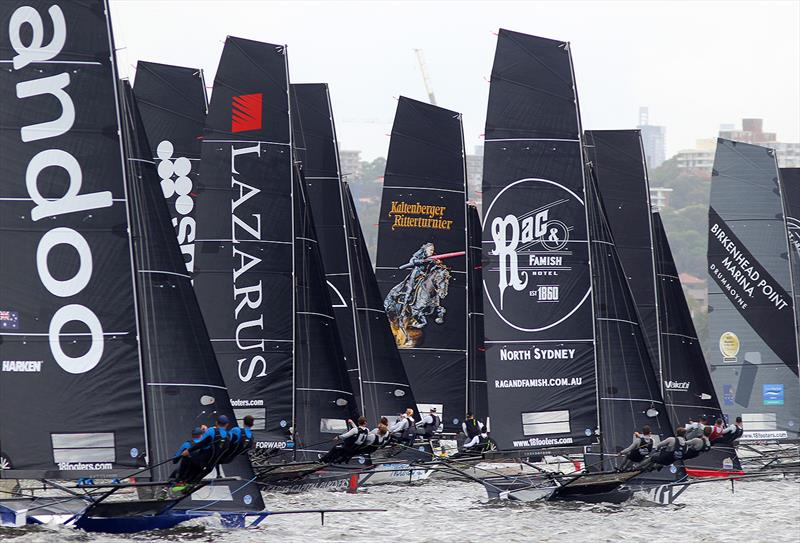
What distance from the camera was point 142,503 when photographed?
20250 millimetres

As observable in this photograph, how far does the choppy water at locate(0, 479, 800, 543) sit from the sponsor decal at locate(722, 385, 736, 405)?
778cm

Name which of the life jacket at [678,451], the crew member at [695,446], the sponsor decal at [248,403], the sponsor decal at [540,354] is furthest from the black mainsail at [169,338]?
the crew member at [695,446]

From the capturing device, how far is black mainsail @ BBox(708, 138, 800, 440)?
37562mm

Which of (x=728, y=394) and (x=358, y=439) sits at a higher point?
(x=728, y=394)

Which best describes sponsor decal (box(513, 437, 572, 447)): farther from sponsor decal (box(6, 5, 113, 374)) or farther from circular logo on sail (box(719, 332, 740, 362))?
circular logo on sail (box(719, 332, 740, 362))

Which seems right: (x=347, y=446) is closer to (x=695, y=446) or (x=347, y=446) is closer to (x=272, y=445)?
(x=272, y=445)

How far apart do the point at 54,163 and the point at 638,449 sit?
1095 centimetres

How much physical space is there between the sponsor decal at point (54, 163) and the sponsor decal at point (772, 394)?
21.7 metres

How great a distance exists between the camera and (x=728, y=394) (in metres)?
38.1

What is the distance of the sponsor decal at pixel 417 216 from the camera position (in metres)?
36.2

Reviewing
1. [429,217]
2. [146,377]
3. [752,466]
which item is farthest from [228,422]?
[752,466]

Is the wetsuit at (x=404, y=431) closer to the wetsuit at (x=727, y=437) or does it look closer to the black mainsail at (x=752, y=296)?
the wetsuit at (x=727, y=437)

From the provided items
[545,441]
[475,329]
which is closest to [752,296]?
[475,329]

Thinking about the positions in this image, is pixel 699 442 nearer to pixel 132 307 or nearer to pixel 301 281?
pixel 301 281
